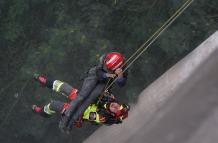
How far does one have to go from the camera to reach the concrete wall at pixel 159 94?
7.91m

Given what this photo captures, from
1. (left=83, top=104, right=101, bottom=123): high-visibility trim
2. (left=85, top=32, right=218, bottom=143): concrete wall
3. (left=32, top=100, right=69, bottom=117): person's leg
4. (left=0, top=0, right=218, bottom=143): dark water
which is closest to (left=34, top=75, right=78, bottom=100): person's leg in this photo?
(left=32, top=100, right=69, bottom=117): person's leg

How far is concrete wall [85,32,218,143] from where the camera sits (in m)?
7.91

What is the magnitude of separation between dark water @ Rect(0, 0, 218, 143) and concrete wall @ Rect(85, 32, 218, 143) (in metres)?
0.31

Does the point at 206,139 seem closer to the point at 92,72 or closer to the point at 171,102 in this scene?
Result: the point at 171,102

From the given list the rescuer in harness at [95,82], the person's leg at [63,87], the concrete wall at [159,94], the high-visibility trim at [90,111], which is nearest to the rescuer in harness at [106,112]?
the high-visibility trim at [90,111]

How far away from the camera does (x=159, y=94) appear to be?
8070mm

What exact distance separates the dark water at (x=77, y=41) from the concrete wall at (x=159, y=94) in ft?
1.02

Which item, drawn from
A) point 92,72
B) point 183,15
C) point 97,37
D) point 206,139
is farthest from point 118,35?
point 206,139

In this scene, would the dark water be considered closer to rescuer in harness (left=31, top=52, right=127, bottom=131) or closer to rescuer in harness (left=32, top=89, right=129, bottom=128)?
rescuer in harness (left=32, top=89, right=129, bottom=128)

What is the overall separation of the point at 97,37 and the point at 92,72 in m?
2.36

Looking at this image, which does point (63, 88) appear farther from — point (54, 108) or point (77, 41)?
point (77, 41)

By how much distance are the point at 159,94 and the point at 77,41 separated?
222 centimetres

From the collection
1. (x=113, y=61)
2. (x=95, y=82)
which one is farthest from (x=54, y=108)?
(x=113, y=61)

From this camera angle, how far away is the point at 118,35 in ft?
29.2
